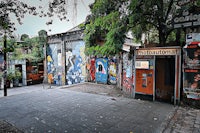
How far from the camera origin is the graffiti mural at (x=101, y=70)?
1192 cm

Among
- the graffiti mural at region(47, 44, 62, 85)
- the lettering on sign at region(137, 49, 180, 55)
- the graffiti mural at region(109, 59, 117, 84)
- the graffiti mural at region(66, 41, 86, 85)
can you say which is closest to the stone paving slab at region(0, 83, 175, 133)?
the lettering on sign at region(137, 49, 180, 55)

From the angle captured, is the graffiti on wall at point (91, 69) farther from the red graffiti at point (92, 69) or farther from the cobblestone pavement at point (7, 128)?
the cobblestone pavement at point (7, 128)

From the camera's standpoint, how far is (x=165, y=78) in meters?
7.30

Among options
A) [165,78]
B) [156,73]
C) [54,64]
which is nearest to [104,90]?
[156,73]

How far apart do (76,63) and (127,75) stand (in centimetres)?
720

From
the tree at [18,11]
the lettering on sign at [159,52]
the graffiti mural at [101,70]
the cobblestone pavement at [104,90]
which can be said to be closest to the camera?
the tree at [18,11]

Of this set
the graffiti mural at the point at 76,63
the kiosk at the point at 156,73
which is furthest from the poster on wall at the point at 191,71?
the graffiti mural at the point at 76,63

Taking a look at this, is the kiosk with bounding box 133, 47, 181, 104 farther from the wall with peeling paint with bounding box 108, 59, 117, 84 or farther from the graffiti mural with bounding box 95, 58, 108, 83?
the graffiti mural with bounding box 95, 58, 108, 83

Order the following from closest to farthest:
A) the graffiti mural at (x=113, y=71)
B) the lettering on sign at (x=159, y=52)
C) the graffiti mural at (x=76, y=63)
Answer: the lettering on sign at (x=159, y=52) → the graffiti mural at (x=113, y=71) → the graffiti mural at (x=76, y=63)

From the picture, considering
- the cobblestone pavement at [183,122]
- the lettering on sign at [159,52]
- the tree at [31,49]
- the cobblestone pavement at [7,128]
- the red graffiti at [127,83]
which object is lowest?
the cobblestone pavement at [7,128]

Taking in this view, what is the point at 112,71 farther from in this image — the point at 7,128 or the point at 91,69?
the point at 7,128

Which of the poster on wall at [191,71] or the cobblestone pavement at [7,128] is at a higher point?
the poster on wall at [191,71]

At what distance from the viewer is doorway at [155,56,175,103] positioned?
7086 millimetres

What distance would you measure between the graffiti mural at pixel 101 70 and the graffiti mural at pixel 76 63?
6.47 feet
